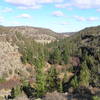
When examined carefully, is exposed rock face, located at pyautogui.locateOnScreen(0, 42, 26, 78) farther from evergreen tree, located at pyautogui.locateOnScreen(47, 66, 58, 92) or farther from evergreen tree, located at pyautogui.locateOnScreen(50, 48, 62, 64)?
evergreen tree, located at pyautogui.locateOnScreen(47, 66, 58, 92)

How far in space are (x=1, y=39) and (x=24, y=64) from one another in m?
28.4

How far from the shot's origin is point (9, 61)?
13212 cm

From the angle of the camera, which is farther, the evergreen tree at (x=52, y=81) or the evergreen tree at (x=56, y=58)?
the evergreen tree at (x=56, y=58)

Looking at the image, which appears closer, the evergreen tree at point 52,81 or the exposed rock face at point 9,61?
the evergreen tree at point 52,81

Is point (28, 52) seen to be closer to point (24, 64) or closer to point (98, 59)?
point (24, 64)

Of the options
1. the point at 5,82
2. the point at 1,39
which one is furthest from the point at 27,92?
the point at 1,39

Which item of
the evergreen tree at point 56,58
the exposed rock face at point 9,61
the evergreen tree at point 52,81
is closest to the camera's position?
the evergreen tree at point 52,81

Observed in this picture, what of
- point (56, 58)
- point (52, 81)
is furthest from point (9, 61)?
point (52, 81)

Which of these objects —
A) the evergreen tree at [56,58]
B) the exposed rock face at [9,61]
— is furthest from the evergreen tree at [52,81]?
the evergreen tree at [56,58]

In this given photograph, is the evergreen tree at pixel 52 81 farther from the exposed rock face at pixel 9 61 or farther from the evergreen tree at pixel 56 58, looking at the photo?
the evergreen tree at pixel 56 58

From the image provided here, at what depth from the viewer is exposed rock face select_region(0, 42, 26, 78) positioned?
122438 millimetres

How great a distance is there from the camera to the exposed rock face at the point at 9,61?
12244cm

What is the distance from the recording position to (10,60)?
437ft

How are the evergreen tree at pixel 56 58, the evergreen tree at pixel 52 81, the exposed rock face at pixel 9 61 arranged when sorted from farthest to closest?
the evergreen tree at pixel 56 58 → the exposed rock face at pixel 9 61 → the evergreen tree at pixel 52 81
